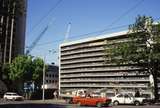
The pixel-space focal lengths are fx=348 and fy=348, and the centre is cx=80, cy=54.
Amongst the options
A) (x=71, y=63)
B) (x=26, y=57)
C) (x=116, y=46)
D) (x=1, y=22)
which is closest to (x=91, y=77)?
(x=71, y=63)

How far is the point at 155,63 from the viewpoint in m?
58.3

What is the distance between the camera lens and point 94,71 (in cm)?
13062

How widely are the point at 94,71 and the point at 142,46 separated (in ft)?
238

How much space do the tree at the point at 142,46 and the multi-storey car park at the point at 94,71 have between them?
47878mm

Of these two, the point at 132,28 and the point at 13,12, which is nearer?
the point at 13,12

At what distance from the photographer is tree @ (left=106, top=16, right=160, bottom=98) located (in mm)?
58281

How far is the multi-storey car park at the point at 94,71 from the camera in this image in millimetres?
115938

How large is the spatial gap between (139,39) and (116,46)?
424 cm

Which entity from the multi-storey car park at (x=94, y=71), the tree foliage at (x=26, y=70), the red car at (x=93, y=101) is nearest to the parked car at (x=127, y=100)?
the red car at (x=93, y=101)

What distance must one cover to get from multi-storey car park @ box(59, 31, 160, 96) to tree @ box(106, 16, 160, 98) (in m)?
47.9

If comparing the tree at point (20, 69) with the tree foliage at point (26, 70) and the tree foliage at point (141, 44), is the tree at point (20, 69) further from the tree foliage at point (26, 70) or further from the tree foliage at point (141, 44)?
the tree foliage at point (141, 44)

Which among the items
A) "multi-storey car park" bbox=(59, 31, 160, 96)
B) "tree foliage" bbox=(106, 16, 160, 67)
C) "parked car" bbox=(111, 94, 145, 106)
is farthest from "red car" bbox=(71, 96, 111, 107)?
"multi-storey car park" bbox=(59, 31, 160, 96)

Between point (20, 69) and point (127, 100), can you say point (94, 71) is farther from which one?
point (127, 100)

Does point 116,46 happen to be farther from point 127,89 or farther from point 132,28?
point 127,89
